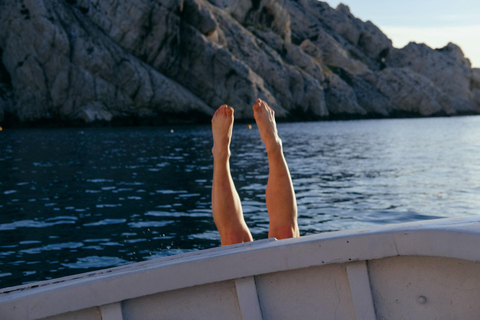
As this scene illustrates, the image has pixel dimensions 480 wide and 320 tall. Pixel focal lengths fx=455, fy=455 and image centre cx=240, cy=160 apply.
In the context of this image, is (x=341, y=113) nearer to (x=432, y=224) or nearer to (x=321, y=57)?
(x=321, y=57)

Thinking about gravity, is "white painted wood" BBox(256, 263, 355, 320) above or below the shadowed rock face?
below

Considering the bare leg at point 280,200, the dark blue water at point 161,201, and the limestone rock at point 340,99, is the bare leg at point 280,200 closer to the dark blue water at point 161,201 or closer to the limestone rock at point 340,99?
the dark blue water at point 161,201

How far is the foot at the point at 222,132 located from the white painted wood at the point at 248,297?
143 centimetres

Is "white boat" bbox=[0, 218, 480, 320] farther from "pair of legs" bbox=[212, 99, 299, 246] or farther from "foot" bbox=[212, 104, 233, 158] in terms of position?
"foot" bbox=[212, 104, 233, 158]

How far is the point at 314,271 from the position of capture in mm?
2488

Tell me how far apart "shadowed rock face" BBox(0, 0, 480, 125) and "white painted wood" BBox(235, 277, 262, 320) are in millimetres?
53902

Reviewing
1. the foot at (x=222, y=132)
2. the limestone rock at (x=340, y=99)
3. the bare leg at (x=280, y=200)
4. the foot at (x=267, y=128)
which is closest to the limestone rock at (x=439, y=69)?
the limestone rock at (x=340, y=99)

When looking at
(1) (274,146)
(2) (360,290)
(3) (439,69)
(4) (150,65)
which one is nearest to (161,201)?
(1) (274,146)

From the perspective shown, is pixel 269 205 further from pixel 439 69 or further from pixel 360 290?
pixel 439 69

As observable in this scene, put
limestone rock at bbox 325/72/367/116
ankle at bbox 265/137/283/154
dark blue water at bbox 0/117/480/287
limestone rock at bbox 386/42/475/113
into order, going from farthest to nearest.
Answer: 1. limestone rock at bbox 386/42/475/113
2. limestone rock at bbox 325/72/367/116
3. dark blue water at bbox 0/117/480/287
4. ankle at bbox 265/137/283/154

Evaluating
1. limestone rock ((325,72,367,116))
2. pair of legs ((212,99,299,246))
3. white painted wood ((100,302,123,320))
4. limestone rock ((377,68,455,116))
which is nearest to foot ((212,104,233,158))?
pair of legs ((212,99,299,246))

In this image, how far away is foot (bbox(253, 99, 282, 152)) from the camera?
12.2 ft

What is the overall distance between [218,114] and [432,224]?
7.01ft

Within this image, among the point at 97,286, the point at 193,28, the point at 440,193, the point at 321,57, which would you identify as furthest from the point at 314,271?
the point at 321,57
